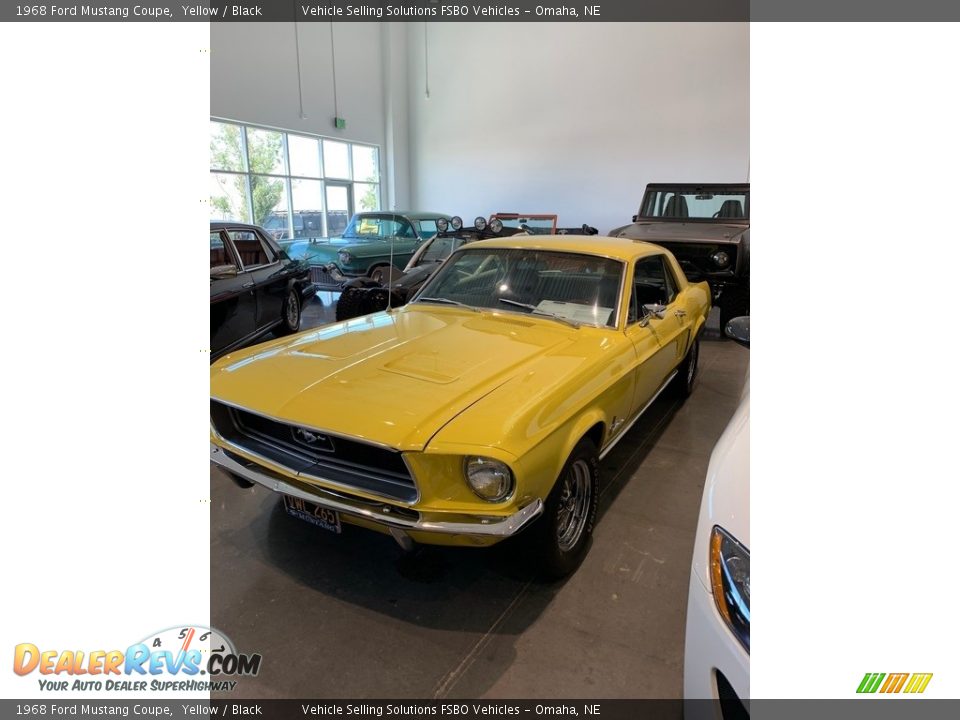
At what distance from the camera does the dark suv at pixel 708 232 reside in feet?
21.1

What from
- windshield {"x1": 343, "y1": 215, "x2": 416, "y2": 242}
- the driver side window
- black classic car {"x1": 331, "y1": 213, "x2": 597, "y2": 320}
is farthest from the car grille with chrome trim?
windshield {"x1": 343, "y1": 215, "x2": 416, "y2": 242}

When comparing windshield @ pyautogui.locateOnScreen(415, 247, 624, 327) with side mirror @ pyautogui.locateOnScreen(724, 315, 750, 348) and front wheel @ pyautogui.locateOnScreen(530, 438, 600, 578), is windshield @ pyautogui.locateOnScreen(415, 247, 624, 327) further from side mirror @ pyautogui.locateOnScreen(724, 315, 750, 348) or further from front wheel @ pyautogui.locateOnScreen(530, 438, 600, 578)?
front wheel @ pyautogui.locateOnScreen(530, 438, 600, 578)

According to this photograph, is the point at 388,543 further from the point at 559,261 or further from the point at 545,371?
the point at 559,261

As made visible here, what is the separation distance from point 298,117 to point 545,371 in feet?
41.1

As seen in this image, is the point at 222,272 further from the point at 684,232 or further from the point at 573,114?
the point at 573,114

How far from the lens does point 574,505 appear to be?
2492 millimetres

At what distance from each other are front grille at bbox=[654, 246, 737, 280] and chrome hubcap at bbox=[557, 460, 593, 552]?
4.70 m

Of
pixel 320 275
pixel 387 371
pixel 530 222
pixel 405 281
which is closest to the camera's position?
pixel 387 371

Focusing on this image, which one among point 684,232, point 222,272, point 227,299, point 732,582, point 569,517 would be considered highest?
point 684,232

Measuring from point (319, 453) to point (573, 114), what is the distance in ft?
44.7
